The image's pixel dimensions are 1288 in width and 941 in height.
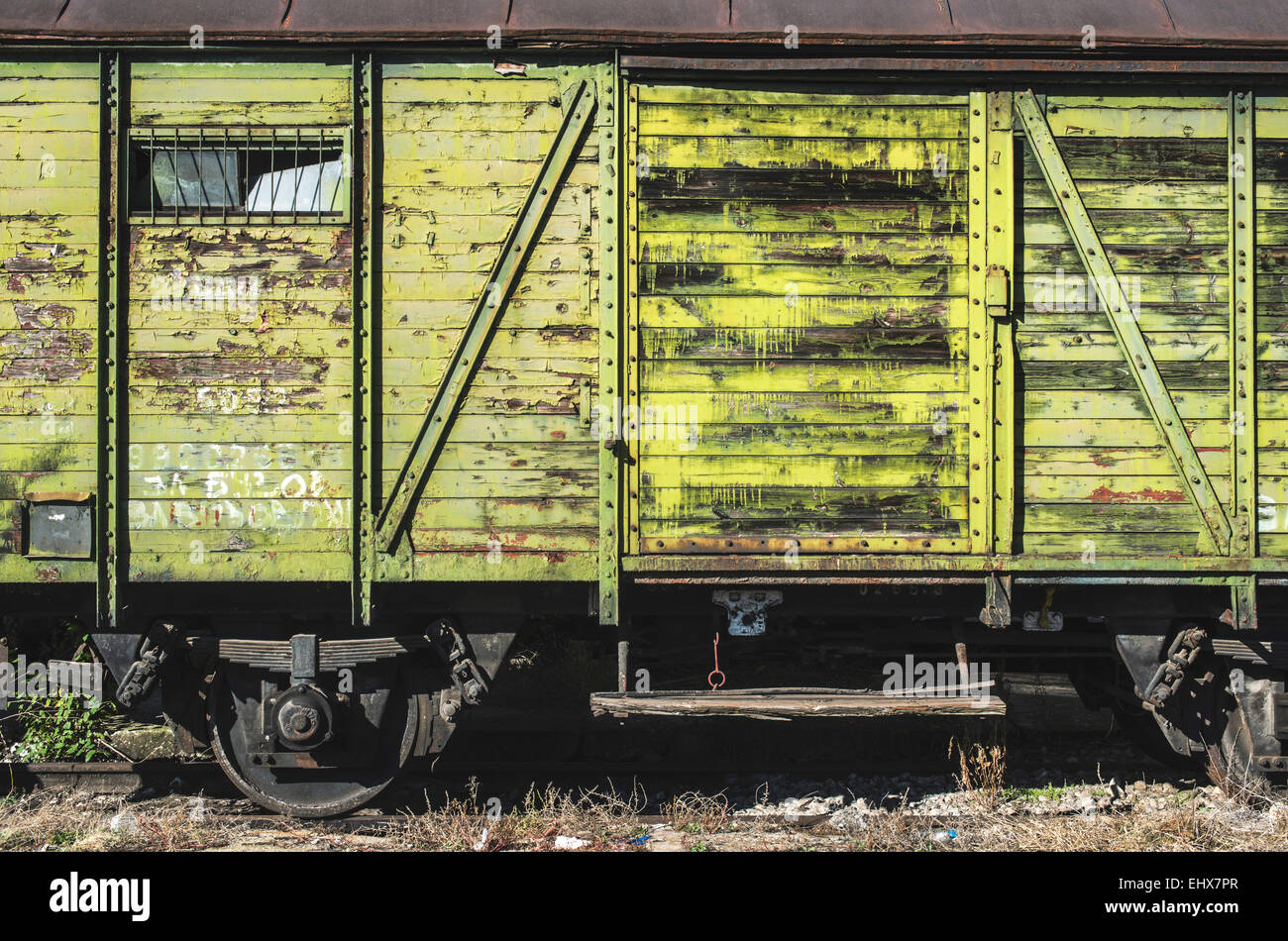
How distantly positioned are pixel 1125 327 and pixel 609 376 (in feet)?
8.36

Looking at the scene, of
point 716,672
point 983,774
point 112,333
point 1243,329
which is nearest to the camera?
point 112,333

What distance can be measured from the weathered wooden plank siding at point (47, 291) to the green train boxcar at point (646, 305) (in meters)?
0.02

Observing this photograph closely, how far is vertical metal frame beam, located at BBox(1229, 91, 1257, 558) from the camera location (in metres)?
4.73

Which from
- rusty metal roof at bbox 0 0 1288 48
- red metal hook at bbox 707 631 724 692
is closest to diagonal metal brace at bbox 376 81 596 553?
rusty metal roof at bbox 0 0 1288 48

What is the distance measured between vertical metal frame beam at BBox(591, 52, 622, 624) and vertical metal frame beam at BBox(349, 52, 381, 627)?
3.60ft

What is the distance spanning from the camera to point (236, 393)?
184 inches

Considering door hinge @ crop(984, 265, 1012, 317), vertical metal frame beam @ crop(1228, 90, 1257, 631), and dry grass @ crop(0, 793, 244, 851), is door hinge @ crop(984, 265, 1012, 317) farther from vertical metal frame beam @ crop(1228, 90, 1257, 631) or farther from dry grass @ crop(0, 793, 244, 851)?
dry grass @ crop(0, 793, 244, 851)

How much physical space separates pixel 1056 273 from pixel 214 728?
4.87m

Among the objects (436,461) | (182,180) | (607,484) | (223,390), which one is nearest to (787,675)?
(607,484)

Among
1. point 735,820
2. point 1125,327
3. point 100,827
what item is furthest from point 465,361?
point 1125,327

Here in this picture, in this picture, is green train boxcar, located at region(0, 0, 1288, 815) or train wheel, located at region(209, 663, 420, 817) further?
train wheel, located at region(209, 663, 420, 817)

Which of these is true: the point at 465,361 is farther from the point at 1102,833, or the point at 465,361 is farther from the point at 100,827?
the point at 1102,833
